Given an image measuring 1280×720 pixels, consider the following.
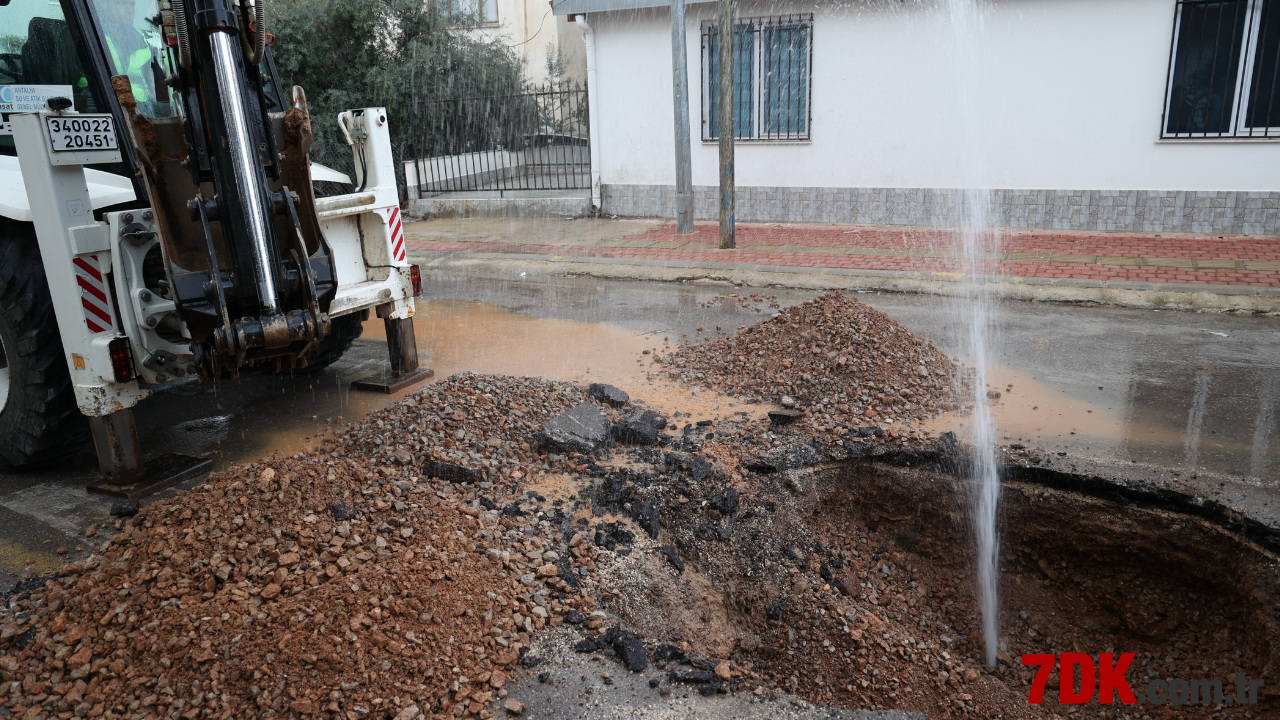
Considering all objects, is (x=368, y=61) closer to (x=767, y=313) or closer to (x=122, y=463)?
(x=767, y=313)

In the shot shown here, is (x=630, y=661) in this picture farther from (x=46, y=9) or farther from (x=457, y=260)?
(x=457, y=260)

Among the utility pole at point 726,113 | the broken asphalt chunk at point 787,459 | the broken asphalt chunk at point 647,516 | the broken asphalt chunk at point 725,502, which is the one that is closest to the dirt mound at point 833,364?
the broken asphalt chunk at point 787,459

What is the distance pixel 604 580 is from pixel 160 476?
8.98 ft

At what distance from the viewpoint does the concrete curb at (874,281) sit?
790cm

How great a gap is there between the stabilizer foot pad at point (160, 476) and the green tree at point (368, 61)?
1235 centimetres

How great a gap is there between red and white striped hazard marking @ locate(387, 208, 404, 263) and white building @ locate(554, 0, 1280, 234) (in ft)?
27.6

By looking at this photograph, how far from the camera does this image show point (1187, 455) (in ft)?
15.2

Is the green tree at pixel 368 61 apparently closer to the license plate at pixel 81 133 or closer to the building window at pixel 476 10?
the building window at pixel 476 10

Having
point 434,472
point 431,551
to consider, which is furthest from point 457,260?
point 431,551

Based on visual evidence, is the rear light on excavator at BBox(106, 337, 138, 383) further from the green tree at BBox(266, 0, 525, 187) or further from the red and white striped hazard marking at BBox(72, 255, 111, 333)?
the green tree at BBox(266, 0, 525, 187)

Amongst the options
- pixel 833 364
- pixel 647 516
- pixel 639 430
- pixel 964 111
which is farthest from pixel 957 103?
pixel 647 516

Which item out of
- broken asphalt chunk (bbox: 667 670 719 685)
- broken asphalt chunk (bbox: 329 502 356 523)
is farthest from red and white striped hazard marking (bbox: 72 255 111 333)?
broken asphalt chunk (bbox: 667 670 719 685)

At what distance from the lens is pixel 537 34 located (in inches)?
908

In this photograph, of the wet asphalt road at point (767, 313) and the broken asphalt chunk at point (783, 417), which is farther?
the broken asphalt chunk at point (783, 417)
